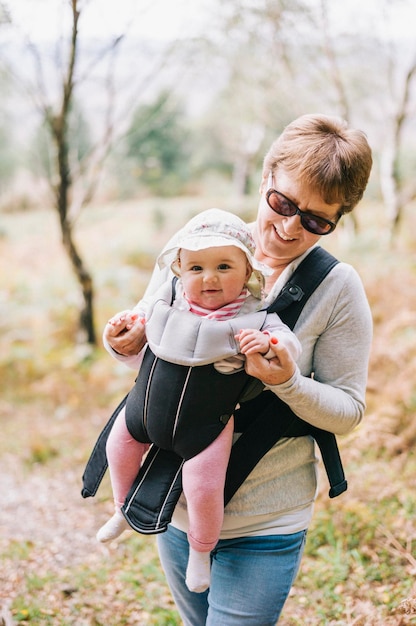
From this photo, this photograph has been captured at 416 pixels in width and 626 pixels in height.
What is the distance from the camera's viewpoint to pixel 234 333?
1671 millimetres

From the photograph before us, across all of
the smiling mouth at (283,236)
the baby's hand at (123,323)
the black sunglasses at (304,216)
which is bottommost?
the baby's hand at (123,323)

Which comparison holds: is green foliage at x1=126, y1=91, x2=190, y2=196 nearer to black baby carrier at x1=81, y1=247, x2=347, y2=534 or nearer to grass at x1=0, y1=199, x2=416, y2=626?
grass at x1=0, y1=199, x2=416, y2=626

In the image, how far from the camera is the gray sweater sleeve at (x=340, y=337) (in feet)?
5.84

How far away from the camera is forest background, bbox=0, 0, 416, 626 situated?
11.2 ft

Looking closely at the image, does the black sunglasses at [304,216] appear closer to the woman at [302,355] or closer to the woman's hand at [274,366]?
the woman at [302,355]

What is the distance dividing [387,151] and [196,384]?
1032cm

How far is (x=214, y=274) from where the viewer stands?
1.71 meters

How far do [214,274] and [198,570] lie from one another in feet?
2.98

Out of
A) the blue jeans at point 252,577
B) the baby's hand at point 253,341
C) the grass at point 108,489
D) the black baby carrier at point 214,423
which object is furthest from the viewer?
the grass at point 108,489

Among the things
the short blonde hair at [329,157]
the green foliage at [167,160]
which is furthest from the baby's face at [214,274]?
the green foliage at [167,160]

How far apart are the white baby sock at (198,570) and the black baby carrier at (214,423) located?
0.14m

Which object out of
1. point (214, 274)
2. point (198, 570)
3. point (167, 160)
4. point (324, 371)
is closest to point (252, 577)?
point (198, 570)

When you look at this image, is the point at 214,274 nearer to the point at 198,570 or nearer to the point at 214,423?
the point at 214,423

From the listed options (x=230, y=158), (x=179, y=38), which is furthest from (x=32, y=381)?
(x=230, y=158)
